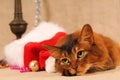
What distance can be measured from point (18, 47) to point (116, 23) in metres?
0.61

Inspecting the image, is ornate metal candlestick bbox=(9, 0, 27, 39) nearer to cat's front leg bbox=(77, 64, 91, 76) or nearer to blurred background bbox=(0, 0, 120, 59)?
blurred background bbox=(0, 0, 120, 59)

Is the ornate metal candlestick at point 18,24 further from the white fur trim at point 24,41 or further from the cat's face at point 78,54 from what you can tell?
the cat's face at point 78,54

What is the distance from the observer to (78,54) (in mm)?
909

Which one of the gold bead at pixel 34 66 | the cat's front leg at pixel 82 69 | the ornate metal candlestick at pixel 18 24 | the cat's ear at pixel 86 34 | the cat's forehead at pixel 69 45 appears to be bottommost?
the cat's front leg at pixel 82 69

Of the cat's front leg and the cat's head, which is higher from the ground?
the cat's head

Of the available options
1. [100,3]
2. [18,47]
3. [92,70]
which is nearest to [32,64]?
[18,47]

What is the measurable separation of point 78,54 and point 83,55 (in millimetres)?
16

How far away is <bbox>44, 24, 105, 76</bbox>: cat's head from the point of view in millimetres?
891

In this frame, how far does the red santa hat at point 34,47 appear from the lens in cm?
116

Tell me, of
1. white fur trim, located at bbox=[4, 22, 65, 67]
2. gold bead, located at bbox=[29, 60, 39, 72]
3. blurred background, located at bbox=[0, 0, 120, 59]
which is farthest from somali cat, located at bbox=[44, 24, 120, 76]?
blurred background, located at bbox=[0, 0, 120, 59]

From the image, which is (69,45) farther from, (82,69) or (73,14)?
(73,14)

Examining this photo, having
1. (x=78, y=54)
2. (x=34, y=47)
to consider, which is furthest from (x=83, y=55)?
(x=34, y=47)

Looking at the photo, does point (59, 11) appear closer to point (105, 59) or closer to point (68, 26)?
point (68, 26)

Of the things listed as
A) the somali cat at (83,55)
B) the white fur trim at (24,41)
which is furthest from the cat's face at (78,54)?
the white fur trim at (24,41)
